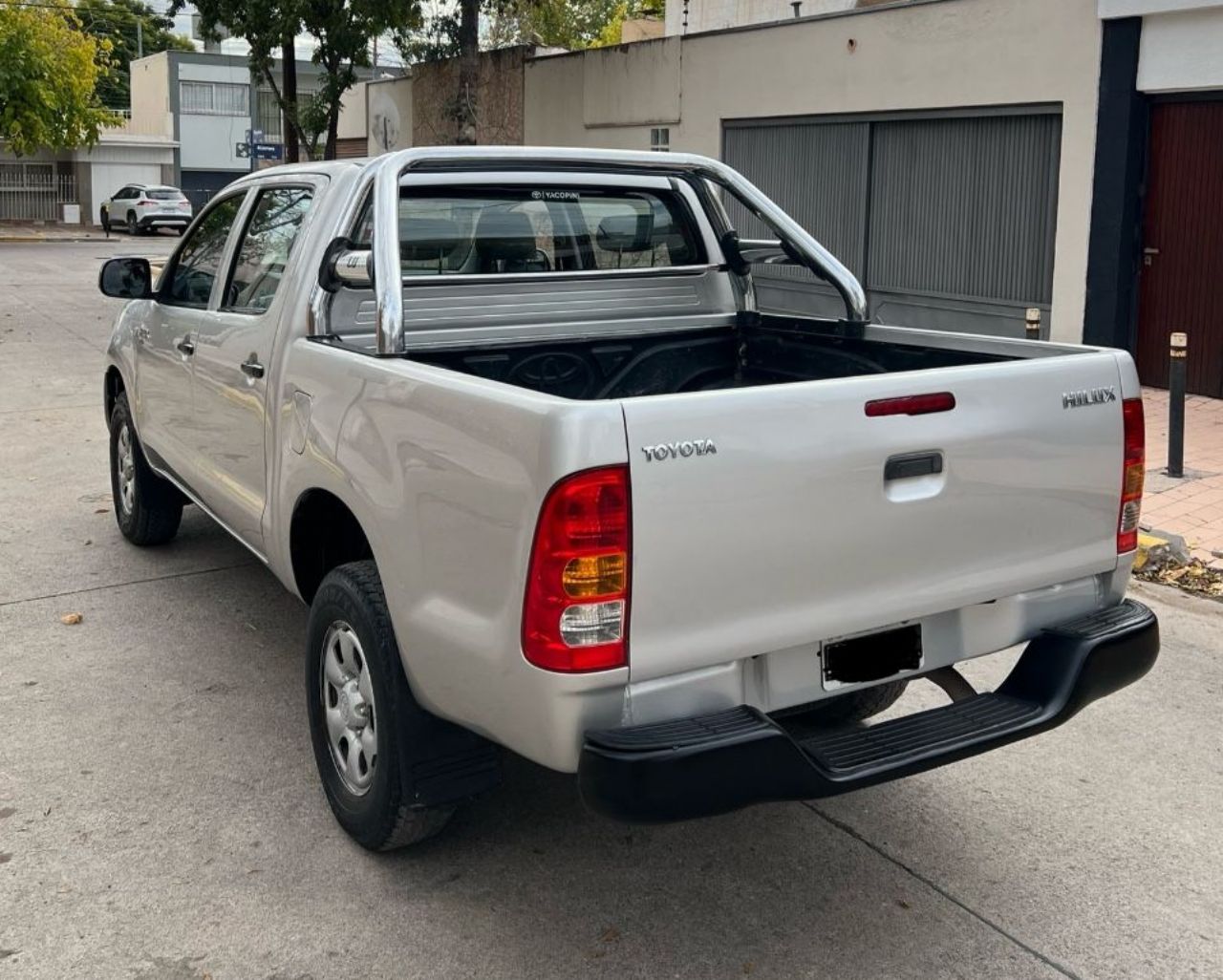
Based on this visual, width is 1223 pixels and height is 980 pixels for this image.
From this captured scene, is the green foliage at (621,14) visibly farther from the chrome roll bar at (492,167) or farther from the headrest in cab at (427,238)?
the headrest in cab at (427,238)

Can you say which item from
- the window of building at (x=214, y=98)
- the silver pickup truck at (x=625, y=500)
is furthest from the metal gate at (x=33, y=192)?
the silver pickup truck at (x=625, y=500)

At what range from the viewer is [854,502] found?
10.3 feet

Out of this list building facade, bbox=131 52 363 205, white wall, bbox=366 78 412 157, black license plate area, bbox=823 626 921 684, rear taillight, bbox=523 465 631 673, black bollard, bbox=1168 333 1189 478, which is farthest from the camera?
building facade, bbox=131 52 363 205

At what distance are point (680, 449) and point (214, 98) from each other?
188ft

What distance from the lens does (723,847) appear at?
12.7 ft

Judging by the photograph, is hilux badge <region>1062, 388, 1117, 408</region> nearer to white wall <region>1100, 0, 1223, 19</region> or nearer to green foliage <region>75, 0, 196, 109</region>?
white wall <region>1100, 0, 1223, 19</region>

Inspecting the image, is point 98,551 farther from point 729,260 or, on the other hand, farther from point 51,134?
point 51,134

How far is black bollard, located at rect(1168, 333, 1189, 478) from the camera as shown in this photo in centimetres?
809

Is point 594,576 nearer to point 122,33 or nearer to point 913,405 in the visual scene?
point 913,405

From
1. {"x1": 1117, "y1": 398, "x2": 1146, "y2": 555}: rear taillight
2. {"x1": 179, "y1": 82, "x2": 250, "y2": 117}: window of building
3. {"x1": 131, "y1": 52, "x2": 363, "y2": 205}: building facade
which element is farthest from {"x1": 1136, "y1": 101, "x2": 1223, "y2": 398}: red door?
{"x1": 179, "y1": 82, "x2": 250, "y2": 117}: window of building

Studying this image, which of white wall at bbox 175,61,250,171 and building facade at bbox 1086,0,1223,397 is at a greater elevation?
white wall at bbox 175,61,250,171

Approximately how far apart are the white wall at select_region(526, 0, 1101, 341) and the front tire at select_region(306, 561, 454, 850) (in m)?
10.2

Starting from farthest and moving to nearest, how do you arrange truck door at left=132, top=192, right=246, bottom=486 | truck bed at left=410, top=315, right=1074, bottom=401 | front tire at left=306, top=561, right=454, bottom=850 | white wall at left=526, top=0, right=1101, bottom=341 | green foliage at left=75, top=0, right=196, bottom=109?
green foliage at left=75, top=0, right=196, bottom=109
white wall at left=526, top=0, right=1101, bottom=341
truck door at left=132, top=192, right=246, bottom=486
truck bed at left=410, top=315, right=1074, bottom=401
front tire at left=306, top=561, right=454, bottom=850

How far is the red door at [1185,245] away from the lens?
444 inches
